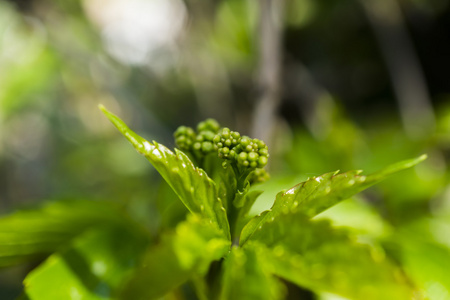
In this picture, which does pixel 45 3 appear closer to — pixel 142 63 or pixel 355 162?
pixel 142 63

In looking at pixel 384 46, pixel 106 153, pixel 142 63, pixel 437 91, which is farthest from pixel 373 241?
pixel 142 63

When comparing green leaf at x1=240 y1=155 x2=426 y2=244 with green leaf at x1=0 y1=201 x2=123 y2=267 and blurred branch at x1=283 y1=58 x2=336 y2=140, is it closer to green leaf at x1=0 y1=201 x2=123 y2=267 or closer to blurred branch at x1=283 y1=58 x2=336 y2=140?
green leaf at x1=0 y1=201 x2=123 y2=267

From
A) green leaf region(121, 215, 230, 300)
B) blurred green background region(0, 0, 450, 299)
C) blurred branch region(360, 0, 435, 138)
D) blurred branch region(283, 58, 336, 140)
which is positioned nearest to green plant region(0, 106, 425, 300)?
green leaf region(121, 215, 230, 300)

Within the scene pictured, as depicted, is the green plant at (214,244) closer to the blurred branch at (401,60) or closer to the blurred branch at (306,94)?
the blurred branch at (306,94)

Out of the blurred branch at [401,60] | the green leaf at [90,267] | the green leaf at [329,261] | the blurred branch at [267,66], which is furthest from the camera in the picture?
the blurred branch at [401,60]

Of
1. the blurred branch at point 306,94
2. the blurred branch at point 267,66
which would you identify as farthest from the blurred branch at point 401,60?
the blurred branch at point 267,66

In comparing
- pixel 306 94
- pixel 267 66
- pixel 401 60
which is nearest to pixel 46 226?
pixel 267 66
